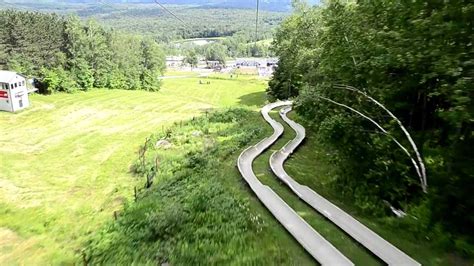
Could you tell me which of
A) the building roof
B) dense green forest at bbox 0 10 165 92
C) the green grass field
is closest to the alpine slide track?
the green grass field

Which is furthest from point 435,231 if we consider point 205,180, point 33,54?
point 33,54

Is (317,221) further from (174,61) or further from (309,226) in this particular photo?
(174,61)

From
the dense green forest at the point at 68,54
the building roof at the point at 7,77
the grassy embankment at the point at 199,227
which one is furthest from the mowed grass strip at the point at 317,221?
the dense green forest at the point at 68,54

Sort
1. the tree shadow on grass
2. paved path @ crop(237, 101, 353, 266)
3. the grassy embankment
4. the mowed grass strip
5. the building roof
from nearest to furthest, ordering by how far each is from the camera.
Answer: paved path @ crop(237, 101, 353, 266) < the mowed grass strip < the grassy embankment < the building roof < the tree shadow on grass

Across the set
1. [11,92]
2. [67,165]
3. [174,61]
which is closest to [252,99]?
[11,92]

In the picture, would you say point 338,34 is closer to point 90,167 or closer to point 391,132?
point 391,132

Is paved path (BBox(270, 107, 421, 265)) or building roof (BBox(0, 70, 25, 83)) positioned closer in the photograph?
paved path (BBox(270, 107, 421, 265))

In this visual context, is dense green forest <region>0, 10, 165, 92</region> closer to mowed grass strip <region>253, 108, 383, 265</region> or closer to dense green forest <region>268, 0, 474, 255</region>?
mowed grass strip <region>253, 108, 383, 265</region>

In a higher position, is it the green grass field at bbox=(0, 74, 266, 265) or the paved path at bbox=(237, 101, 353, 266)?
the paved path at bbox=(237, 101, 353, 266)
